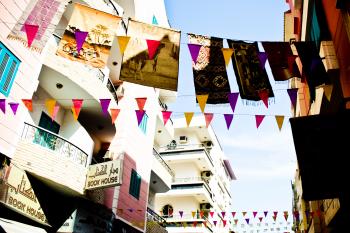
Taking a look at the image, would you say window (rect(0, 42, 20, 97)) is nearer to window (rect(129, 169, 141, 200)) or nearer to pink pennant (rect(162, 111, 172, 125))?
pink pennant (rect(162, 111, 172, 125))

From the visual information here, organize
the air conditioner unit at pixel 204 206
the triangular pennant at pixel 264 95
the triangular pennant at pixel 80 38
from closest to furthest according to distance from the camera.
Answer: the triangular pennant at pixel 80 38 → the triangular pennant at pixel 264 95 → the air conditioner unit at pixel 204 206

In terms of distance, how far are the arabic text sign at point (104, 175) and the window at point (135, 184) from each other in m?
4.55

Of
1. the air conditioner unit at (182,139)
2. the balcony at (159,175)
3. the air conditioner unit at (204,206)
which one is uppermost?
the air conditioner unit at (182,139)

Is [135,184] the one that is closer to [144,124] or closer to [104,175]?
[144,124]

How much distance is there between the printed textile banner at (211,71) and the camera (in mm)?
9641

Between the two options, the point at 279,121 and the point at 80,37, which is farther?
the point at 279,121

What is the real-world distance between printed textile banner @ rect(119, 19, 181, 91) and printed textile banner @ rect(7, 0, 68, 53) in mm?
2421

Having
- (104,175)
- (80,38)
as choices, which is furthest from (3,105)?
(104,175)

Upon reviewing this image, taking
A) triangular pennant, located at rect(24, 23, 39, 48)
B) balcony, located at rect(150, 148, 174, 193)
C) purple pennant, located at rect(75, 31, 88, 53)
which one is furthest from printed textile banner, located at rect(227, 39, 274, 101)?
balcony, located at rect(150, 148, 174, 193)

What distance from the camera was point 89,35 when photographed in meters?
9.67

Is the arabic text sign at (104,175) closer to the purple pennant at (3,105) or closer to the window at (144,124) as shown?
the purple pennant at (3,105)

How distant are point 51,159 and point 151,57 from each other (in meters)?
5.71

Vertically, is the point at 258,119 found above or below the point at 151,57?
below

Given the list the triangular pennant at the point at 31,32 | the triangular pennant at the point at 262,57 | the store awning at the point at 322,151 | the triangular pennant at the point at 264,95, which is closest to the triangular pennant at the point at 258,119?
the triangular pennant at the point at 264,95
